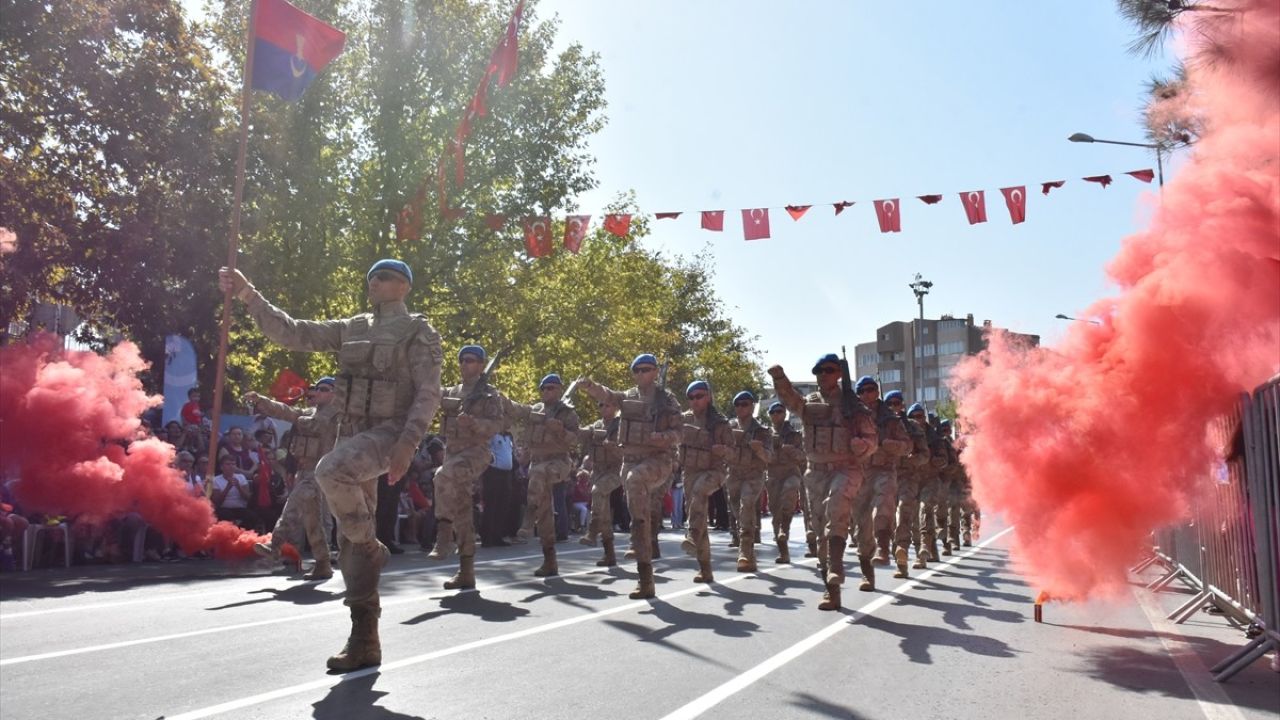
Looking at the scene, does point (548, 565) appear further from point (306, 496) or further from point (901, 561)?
point (901, 561)

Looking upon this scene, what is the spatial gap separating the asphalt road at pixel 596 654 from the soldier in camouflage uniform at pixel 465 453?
487mm

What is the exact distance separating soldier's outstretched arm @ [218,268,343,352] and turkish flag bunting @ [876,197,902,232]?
46.2 feet

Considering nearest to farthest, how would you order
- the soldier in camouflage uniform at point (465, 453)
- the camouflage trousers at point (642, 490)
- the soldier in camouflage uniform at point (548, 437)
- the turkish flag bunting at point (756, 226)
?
1. the camouflage trousers at point (642, 490)
2. the soldier in camouflage uniform at point (465, 453)
3. the soldier in camouflage uniform at point (548, 437)
4. the turkish flag bunting at point (756, 226)

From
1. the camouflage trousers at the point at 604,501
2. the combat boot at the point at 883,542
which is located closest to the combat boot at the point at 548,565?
the camouflage trousers at the point at 604,501

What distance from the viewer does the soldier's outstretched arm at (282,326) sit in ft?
21.4

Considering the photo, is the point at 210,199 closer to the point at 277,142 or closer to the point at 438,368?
the point at 277,142

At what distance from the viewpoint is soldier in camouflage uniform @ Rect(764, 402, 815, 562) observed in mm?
16391

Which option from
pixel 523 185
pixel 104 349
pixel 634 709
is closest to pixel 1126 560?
pixel 634 709

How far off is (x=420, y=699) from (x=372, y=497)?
1750mm

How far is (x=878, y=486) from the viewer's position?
12656mm

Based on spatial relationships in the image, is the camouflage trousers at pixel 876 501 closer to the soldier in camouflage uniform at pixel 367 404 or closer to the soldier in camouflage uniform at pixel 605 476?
the soldier in camouflage uniform at pixel 605 476

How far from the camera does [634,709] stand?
547 cm

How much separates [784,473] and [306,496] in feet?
25.3

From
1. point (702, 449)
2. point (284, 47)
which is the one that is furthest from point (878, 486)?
point (284, 47)
